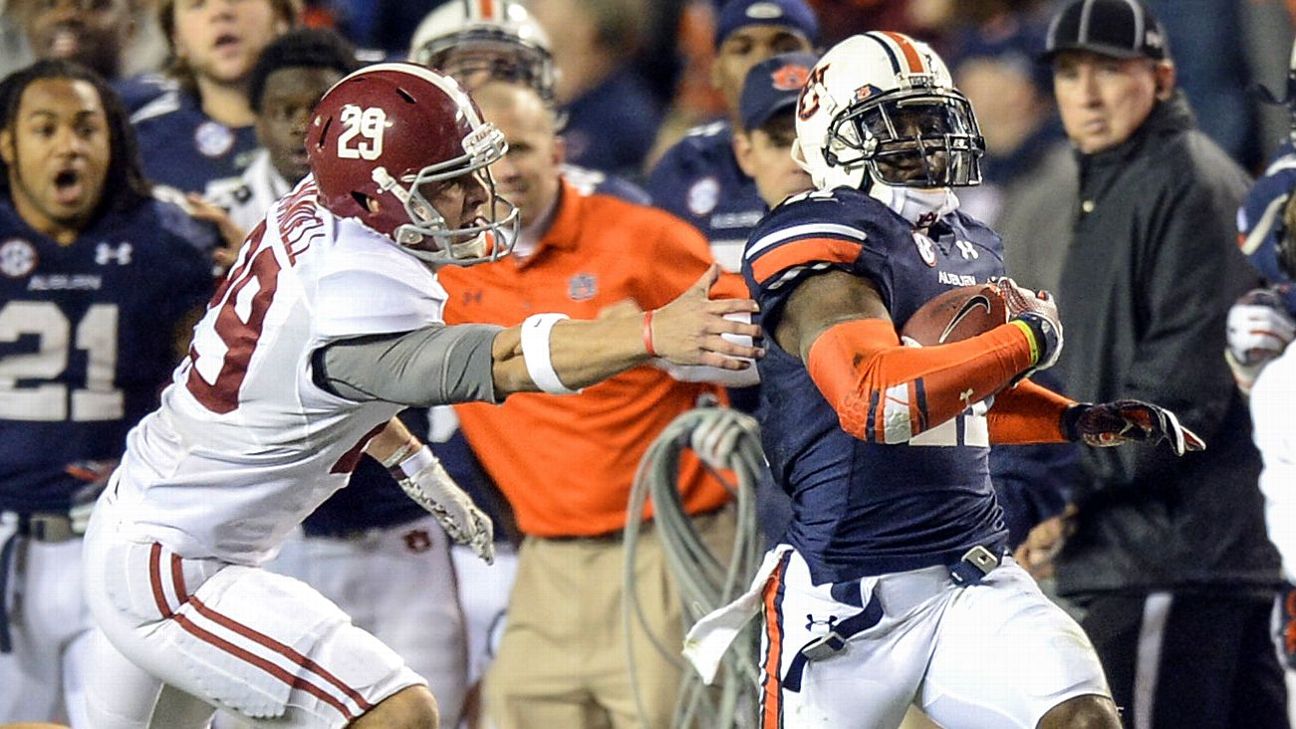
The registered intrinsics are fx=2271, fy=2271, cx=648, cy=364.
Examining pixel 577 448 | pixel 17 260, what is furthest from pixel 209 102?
pixel 577 448

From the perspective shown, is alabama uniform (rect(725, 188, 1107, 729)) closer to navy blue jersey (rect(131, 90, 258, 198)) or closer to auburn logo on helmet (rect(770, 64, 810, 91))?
auburn logo on helmet (rect(770, 64, 810, 91))

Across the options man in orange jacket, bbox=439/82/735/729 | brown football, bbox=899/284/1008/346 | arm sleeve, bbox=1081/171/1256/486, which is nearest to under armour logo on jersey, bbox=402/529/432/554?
man in orange jacket, bbox=439/82/735/729

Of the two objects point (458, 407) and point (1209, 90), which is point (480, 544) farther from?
point (1209, 90)

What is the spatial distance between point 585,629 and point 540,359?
67.6 inches

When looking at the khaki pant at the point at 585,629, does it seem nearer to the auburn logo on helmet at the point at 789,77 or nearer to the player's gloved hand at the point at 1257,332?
the auburn logo on helmet at the point at 789,77

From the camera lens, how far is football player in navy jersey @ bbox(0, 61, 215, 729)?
5.27 meters

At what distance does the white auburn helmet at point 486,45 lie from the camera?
561 centimetres

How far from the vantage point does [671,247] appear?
4988 millimetres

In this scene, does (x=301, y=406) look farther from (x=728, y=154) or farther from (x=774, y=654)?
(x=728, y=154)

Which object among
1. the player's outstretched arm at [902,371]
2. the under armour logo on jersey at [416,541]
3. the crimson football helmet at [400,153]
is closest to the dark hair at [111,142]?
the under armour logo on jersey at [416,541]

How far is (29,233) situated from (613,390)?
4.76 ft

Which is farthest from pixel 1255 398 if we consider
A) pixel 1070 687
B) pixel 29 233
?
pixel 29 233

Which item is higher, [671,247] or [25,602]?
[671,247]

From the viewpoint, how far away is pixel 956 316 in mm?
3729
